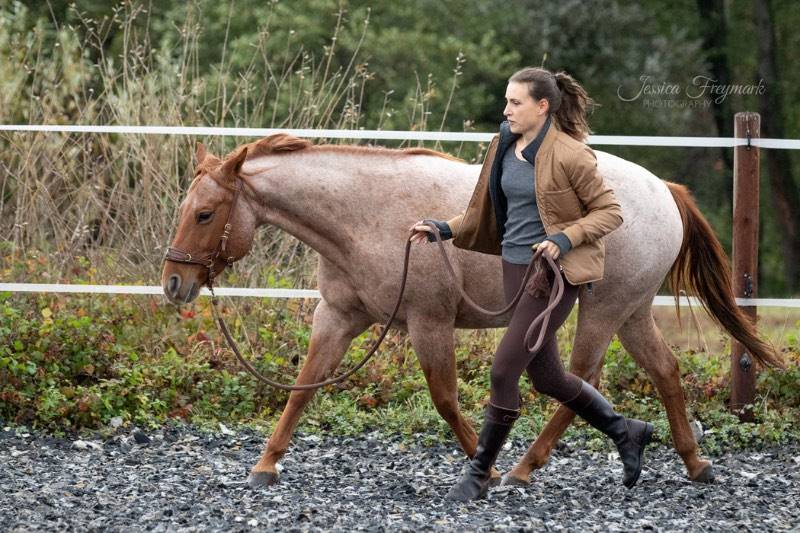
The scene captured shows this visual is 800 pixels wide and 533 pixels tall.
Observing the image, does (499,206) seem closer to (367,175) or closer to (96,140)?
(367,175)

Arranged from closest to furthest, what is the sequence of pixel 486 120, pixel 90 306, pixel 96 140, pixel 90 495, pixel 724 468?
pixel 90 495 → pixel 724 468 → pixel 90 306 → pixel 96 140 → pixel 486 120

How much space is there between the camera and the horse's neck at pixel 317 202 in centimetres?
510

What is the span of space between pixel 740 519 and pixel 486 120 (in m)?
12.2

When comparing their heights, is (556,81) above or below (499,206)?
above

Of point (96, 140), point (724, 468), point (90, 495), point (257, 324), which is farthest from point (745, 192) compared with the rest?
point (96, 140)

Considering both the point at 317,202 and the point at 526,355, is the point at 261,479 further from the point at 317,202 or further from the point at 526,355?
the point at 526,355

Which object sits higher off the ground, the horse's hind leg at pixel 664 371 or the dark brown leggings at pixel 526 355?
the dark brown leggings at pixel 526 355

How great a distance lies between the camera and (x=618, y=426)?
15.8 feet

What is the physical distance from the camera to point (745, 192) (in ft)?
20.9

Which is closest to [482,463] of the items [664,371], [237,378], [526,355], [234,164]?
[526,355]

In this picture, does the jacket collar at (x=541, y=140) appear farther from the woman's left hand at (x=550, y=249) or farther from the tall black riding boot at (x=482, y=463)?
the tall black riding boot at (x=482, y=463)

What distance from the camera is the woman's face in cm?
438

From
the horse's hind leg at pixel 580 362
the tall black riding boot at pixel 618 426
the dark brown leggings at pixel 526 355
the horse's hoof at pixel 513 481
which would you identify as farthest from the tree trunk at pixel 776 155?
the dark brown leggings at pixel 526 355

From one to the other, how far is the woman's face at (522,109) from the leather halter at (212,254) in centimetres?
124
